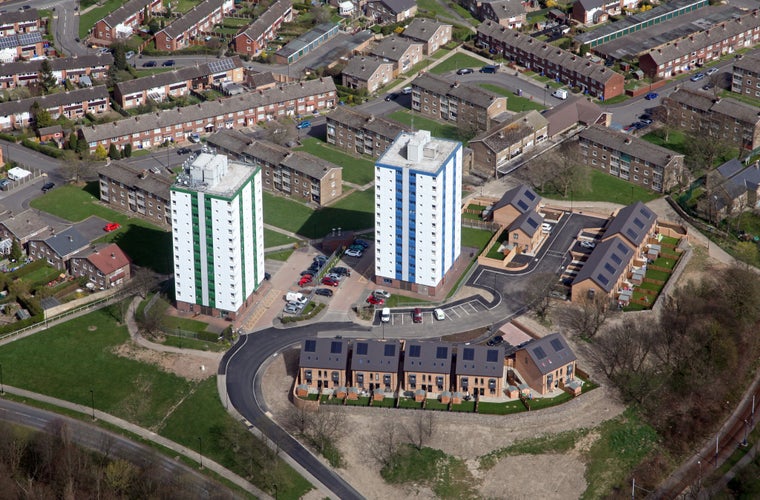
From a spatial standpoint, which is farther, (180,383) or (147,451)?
(180,383)

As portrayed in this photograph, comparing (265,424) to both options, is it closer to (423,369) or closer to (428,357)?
(423,369)

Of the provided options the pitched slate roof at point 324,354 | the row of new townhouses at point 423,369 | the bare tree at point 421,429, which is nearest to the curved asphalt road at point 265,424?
the row of new townhouses at point 423,369

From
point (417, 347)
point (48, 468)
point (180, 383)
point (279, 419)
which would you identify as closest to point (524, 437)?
point (417, 347)

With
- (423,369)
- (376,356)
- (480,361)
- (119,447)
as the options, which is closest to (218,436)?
(119,447)

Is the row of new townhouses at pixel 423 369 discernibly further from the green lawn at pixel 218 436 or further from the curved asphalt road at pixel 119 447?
the curved asphalt road at pixel 119 447

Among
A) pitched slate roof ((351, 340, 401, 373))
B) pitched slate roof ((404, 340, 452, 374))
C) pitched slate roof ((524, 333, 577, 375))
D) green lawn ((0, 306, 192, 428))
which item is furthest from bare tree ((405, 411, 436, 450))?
green lawn ((0, 306, 192, 428))

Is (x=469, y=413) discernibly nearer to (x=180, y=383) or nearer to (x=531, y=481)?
(x=531, y=481)
